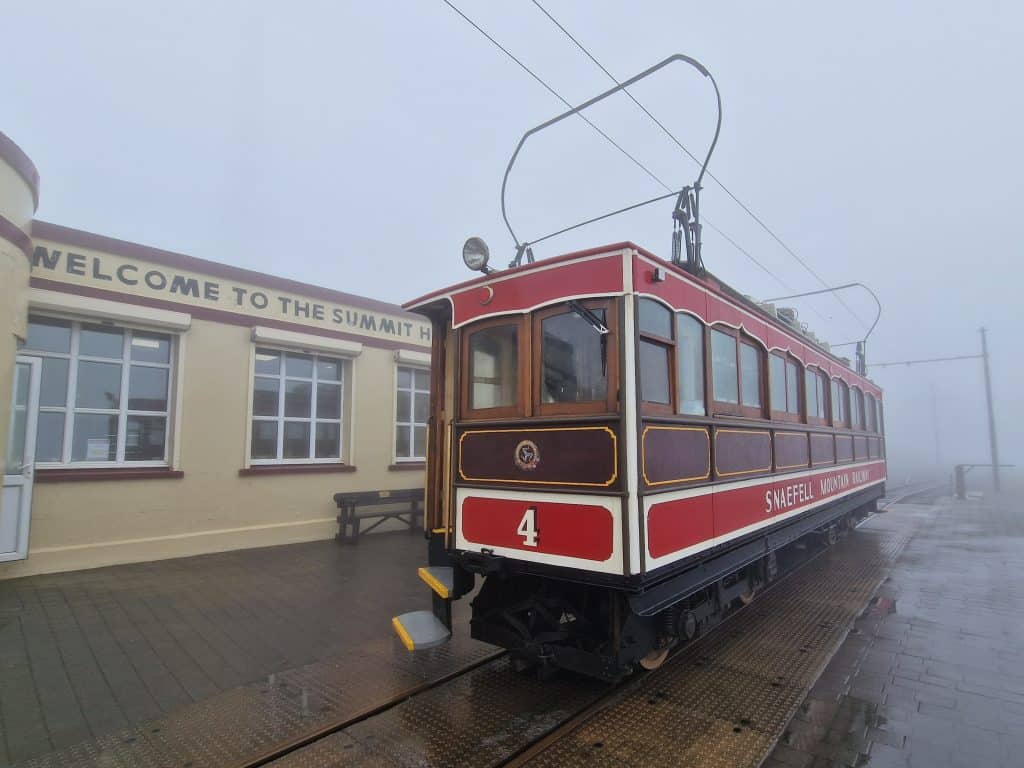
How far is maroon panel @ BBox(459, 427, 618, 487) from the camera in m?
3.36

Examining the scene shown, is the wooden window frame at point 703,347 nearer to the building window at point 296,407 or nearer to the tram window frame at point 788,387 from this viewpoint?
the tram window frame at point 788,387

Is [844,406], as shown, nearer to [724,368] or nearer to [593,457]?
[724,368]

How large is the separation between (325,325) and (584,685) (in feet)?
23.7

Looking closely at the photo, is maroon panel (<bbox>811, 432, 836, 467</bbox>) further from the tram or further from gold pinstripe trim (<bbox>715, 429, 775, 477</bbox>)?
the tram

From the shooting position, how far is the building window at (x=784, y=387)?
555 centimetres

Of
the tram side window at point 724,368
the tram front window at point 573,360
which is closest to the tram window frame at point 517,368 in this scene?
the tram front window at point 573,360

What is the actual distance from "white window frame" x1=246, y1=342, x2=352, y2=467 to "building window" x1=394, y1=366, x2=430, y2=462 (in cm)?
111

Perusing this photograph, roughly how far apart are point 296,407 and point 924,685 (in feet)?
27.8

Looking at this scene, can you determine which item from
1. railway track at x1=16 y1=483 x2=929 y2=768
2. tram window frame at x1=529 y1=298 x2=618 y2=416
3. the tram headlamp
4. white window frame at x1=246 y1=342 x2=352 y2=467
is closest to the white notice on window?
white window frame at x1=246 y1=342 x2=352 y2=467

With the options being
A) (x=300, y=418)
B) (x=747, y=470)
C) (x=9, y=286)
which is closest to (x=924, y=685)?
(x=747, y=470)

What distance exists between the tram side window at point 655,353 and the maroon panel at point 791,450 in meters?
2.27

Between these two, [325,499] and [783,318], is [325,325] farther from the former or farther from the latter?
[783,318]

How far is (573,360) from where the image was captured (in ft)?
12.2

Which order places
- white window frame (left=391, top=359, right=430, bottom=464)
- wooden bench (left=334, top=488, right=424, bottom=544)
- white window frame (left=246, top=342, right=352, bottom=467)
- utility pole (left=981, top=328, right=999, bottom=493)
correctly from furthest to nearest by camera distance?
utility pole (left=981, top=328, right=999, bottom=493)
white window frame (left=391, top=359, right=430, bottom=464)
wooden bench (left=334, top=488, right=424, bottom=544)
white window frame (left=246, top=342, right=352, bottom=467)
